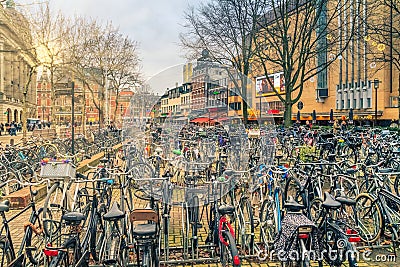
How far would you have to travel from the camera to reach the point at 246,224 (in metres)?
5.25

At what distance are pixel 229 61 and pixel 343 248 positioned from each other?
64.2 feet

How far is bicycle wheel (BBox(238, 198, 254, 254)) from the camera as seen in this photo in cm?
489

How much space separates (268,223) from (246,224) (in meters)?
0.36

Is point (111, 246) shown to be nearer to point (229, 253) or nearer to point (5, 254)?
point (5, 254)

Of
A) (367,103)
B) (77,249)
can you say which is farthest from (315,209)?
(367,103)

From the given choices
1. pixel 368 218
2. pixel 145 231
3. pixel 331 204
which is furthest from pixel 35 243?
pixel 368 218

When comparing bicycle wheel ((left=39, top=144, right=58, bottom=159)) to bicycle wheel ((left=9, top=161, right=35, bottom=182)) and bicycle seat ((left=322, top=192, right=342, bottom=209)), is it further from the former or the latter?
bicycle seat ((left=322, top=192, right=342, bottom=209))

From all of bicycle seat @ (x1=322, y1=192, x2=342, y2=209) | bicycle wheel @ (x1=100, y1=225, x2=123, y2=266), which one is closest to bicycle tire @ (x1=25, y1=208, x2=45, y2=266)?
bicycle wheel @ (x1=100, y1=225, x2=123, y2=266)

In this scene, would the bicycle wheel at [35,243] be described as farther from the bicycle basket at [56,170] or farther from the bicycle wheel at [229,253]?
the bicycle wheel at [229,253]

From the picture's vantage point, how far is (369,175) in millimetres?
5676

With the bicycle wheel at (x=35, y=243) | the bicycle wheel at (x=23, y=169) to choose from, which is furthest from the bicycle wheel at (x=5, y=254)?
the bicycle wheel at (x=23, y=169)

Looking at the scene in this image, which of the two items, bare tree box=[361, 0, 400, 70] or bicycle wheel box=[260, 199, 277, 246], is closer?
bicycle wheel box=[260, 199, 277, 246]

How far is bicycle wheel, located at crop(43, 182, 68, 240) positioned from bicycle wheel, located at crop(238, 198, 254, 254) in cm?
220

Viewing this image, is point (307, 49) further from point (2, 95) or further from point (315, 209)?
point (2, 95)
